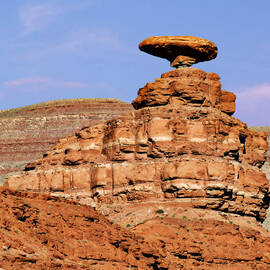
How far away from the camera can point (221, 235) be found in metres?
48.3

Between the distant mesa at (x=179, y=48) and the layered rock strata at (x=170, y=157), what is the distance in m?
2.01

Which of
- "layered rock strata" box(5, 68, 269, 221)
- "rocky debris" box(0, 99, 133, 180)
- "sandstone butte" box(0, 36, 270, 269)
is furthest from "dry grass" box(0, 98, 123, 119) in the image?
"sandstone butte" box(0, 36, 270, 269)

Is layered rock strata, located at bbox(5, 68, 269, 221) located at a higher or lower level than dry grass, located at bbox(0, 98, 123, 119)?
lower

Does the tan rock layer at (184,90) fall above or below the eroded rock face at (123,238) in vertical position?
above

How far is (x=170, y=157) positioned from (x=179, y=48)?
27.8 feet

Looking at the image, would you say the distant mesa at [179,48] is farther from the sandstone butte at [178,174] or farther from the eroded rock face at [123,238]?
the eroded rock face at [123,238]

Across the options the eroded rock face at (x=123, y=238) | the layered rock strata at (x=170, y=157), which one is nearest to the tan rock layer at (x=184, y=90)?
the layered rock strata at (x=170, y=157)

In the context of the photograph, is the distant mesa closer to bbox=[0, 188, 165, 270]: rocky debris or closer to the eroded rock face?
the eroded rock face

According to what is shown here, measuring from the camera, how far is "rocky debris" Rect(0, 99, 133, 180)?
149m

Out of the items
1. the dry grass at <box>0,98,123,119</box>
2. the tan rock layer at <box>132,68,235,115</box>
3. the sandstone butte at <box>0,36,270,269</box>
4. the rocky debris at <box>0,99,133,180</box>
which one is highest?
the dry grass at <box>0,98,123,119</box>

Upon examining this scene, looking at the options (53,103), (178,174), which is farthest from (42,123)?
(178,174)

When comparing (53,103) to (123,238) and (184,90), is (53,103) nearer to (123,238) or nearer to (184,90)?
(184,90)

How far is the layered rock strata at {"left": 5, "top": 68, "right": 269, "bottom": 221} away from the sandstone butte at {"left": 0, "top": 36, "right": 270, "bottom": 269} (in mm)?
61

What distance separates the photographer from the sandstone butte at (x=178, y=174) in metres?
48.1
